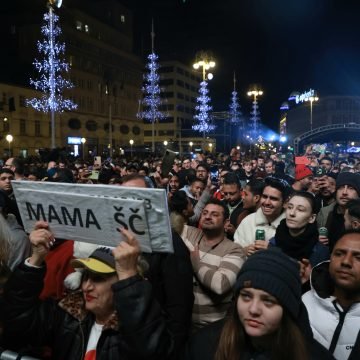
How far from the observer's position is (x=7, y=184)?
26.1 feet

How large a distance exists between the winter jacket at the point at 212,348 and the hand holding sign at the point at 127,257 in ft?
2.22

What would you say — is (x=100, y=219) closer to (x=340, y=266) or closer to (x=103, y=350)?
(x=103, y=350)

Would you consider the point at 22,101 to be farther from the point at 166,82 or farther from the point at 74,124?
the point at 166,82

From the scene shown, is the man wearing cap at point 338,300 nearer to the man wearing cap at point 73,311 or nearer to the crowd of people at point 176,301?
the crowd of people at point 176,301

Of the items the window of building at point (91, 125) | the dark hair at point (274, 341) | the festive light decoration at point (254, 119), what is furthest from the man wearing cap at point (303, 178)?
the festive light decoration at point (254, 119)

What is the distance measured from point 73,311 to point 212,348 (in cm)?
100

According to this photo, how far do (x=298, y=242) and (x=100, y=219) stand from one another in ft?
8.77

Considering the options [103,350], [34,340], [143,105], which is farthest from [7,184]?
[143,105]

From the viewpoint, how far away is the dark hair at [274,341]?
235 cm

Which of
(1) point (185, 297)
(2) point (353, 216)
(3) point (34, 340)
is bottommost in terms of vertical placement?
(3) point (34, 340)

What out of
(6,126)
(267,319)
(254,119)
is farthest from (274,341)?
(254,119)

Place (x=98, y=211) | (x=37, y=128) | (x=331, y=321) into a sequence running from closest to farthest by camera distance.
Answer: (x=98, y=211)
(x=331, y=321)
(x=37, y=128)

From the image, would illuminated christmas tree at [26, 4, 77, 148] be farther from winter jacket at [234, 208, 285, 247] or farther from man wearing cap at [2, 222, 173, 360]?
man wearing cap at [2, 222, 173, 360]

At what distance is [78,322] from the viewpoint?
113 inches
